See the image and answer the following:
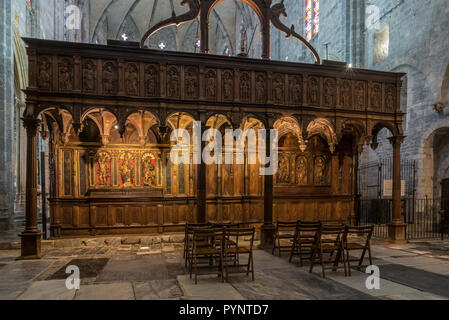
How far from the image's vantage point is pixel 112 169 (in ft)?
34.1

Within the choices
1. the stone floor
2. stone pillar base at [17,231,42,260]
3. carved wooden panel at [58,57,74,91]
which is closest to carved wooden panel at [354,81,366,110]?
the stone floor

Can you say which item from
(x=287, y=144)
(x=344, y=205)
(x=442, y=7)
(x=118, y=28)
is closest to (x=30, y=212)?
(x=287, y=144)

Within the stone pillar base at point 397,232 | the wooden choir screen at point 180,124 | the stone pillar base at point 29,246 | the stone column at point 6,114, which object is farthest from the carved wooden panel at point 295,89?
the stone column at point 6,114

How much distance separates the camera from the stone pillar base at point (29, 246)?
744 centimetres

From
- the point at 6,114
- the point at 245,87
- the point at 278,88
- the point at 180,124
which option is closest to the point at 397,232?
the point at 278,88

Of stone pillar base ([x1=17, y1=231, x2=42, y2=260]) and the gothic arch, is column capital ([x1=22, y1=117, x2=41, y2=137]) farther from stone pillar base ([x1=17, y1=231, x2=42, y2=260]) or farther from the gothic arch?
the gothic arch

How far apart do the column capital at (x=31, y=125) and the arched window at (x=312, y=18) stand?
16.5 meters

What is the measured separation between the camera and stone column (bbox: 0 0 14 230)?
37.8ft

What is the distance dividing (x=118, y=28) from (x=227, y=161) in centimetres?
2785

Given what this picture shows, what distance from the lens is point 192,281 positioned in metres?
5.70

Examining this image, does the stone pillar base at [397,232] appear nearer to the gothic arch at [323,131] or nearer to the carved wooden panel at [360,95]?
the gothic arch at [323,131]

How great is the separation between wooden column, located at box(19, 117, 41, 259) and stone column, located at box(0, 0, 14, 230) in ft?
16.6

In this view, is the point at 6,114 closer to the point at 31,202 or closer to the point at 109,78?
the point at 31,202

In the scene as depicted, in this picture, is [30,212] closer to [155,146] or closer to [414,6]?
[155,146]
